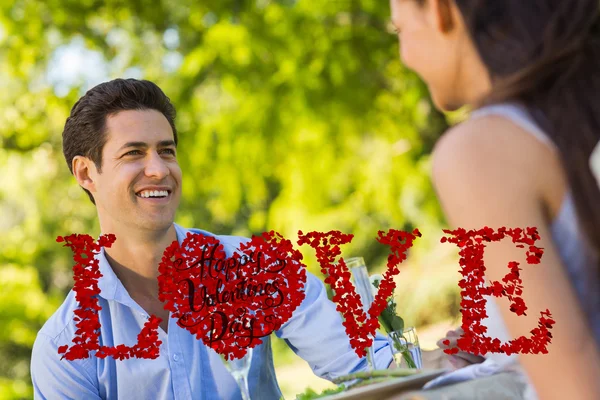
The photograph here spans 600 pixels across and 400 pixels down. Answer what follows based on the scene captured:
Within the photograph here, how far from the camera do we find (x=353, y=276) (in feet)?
6.28

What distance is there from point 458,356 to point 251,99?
3951mm

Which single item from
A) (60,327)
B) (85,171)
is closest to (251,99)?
(85,171)

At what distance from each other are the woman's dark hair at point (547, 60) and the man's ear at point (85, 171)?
A: 1.65 m

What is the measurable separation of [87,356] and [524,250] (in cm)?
148

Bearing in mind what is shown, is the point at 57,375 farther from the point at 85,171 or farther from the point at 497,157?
the point at 497,157

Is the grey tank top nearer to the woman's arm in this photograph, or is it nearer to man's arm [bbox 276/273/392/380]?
the woman's arm

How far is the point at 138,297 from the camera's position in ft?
7.99

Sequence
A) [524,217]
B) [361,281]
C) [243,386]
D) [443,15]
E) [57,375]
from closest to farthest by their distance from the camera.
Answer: [524,217] → [443,15] → [243,386] → [361,281] → [57,375]

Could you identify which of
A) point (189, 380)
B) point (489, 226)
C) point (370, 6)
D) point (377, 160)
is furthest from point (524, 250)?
point (377, 160)

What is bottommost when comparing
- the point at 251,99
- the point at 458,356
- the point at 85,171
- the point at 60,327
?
the point at 458,356

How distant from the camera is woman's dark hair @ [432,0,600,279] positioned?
3.75ft

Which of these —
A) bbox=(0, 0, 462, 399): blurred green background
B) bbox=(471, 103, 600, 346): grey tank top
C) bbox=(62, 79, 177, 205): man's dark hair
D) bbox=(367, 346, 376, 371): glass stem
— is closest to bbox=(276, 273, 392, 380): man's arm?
bbox=(367, 346, 376, 371): glass stem

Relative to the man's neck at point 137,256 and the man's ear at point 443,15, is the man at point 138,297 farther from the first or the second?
the man's ear at point 443,15

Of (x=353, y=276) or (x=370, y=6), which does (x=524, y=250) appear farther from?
(x=370, y=6)
